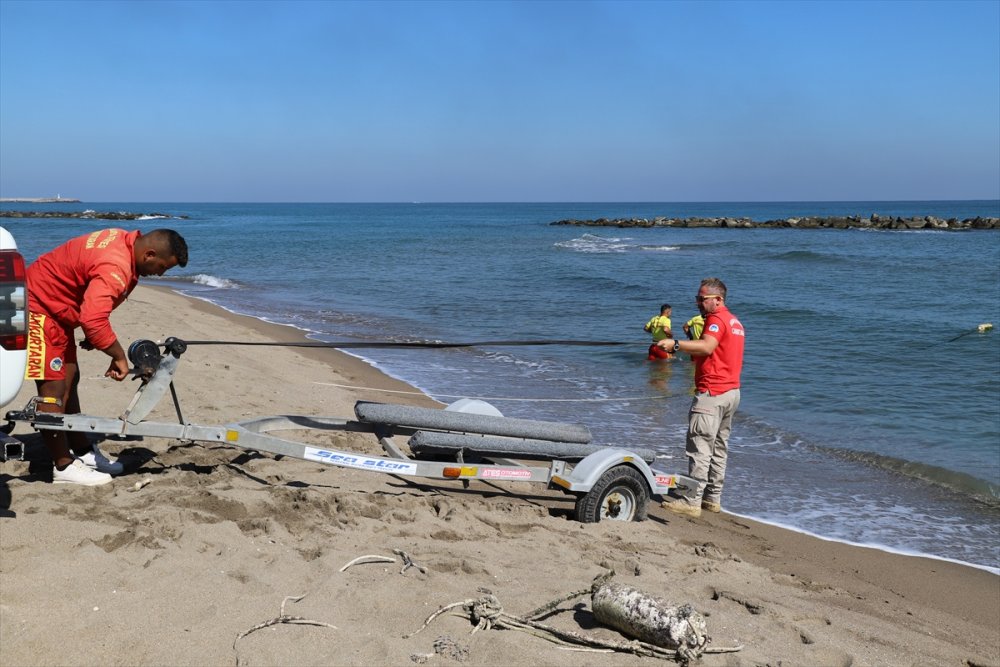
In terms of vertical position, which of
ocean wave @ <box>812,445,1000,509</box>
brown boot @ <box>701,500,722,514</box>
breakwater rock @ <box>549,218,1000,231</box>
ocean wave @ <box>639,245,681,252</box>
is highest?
breakwater rock @ <box>549,218,1000,231</box>

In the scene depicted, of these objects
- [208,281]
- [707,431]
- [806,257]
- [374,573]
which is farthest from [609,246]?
[374,573]

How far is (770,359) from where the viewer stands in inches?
599

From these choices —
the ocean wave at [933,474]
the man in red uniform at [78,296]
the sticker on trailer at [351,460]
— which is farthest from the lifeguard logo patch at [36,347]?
the ocean wave at [933,474]

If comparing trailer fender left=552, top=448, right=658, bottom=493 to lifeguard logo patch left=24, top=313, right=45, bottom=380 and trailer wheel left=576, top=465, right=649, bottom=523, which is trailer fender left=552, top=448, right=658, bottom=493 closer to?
trailer wheel left=576, top=465, right=649, bottom=523

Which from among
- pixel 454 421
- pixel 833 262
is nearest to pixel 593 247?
pixel 833 262

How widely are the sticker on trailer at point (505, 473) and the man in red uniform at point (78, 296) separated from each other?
229cm

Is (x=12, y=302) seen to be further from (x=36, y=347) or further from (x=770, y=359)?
(x=770, y=359)

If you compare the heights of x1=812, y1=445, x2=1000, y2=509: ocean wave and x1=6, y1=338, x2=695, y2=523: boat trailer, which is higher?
x1=6, y1=338, x2=695, y2=523: boat trailer

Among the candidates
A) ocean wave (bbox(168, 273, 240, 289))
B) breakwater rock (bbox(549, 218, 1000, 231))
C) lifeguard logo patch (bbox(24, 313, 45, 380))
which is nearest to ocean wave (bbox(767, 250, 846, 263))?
ocean wave (bbox(168, 273, 240, 289))

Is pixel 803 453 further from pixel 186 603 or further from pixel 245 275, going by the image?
pixel 245 275

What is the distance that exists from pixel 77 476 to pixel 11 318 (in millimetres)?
1653

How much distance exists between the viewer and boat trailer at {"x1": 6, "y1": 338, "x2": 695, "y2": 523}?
16.3 ft

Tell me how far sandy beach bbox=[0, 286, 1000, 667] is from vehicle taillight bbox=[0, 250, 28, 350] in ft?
3.45

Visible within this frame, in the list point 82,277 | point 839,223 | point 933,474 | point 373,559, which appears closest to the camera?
point 373,559
